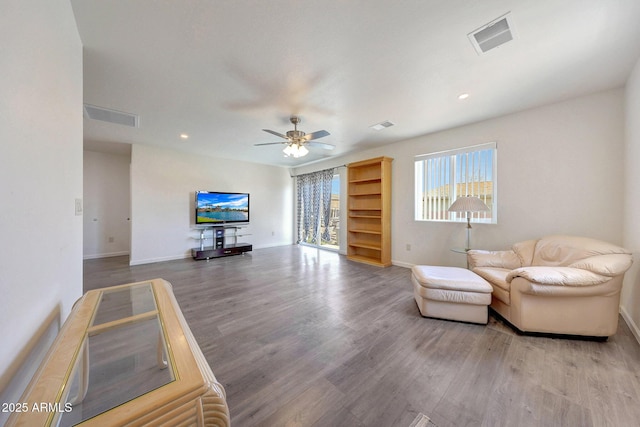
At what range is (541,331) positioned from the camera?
1938 mm

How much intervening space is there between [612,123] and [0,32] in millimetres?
4629

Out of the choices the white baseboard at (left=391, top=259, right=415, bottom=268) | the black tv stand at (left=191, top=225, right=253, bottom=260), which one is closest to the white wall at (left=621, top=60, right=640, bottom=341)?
the white baseboard at (left=391, top=259, right=415, bottom=268)

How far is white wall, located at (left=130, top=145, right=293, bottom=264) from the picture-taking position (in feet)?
14.7

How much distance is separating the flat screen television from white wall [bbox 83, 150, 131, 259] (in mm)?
2051

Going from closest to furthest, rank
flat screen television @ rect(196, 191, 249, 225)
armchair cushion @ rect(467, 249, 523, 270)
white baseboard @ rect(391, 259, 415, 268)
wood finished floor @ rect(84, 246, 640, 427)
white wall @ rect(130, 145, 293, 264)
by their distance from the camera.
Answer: wood finished floor @ rect(84, 246, 640, 427) < armchair cushion @ rect(467, 249, 523, 270) < white baseboard @ rect(391, 259, 415, 268) < white wall @ rect(130, 145, 293, 264) < flat screen television @ rect(196, 191, 249, 225)

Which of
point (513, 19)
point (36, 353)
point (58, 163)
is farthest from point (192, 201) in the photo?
point (513, 19)

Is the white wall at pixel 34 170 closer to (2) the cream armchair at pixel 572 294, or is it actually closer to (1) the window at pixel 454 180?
(2) the cream armchair at pixel 572 294

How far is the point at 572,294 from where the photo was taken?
1807 millimetres

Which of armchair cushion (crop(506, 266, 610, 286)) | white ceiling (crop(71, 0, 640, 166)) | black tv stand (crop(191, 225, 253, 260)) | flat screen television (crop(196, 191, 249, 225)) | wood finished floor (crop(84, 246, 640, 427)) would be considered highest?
white ceiling (crop(71, 0, 640, 166))

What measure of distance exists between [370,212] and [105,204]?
20.6 ft

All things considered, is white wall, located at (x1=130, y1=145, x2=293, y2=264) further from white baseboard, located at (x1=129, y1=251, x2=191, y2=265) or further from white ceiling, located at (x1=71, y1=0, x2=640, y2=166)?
white ceiling, located at (x1=71, y1=0, x2=640, y2=166)

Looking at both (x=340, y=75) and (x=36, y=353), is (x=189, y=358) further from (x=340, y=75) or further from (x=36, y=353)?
(x=340, y=75)

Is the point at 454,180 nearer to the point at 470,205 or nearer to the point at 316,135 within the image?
the point at 470,205

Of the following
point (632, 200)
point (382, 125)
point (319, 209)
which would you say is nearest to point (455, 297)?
point (632, 200)
